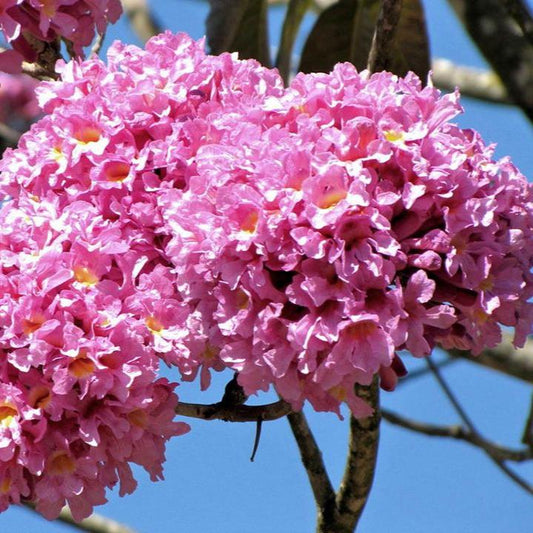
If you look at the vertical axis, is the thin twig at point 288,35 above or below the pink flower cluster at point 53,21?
above

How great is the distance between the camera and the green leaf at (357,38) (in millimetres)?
2854

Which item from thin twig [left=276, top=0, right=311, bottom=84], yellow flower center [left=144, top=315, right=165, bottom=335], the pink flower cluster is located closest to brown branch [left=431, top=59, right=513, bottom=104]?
thin twig [left=276, top=0, right=311, bottom=84]

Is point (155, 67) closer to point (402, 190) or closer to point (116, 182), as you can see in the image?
point (116, 182)

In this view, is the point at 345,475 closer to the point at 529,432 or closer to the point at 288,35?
the point at 529,432

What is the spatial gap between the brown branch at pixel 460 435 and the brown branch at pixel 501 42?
877 millimetres

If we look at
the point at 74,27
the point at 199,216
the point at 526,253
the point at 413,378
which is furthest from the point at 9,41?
the point at 413,378

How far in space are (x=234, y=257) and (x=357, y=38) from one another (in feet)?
4.79

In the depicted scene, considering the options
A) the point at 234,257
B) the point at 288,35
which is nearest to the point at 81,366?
the point at 234,257

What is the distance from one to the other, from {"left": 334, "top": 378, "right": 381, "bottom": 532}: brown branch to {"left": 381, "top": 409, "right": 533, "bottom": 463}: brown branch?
72cm

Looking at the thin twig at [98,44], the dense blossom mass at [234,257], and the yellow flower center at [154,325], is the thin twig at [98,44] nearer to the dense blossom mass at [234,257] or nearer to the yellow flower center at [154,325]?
the dense blossom mass at [234,257]

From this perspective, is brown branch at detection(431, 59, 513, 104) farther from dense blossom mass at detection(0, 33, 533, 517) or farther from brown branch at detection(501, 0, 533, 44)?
dense blossom mass at detection(0, 33, 533, 517)

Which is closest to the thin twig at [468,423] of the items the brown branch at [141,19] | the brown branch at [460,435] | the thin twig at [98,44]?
the brown branch at [460,435]

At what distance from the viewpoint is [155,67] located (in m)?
1.97

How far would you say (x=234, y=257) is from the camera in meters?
1.69
